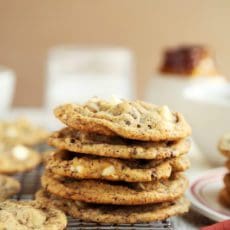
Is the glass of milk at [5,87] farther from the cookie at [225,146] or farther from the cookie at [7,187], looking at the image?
the cookie at [225,146]

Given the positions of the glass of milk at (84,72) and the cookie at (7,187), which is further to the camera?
the glass of milk at (84,72)

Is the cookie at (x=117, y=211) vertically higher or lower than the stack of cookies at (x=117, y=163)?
lower

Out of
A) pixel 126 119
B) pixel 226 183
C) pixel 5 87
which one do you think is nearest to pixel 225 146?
pixel 226 183

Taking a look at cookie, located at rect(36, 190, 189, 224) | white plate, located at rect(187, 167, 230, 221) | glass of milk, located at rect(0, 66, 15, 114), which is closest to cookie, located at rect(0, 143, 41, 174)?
cookie, located at rect(36, 190, 189, 224)

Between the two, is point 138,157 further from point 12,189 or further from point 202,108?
point 202,108

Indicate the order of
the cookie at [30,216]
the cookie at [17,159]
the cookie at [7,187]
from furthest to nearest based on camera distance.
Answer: the cookie at [17,159] < the cookie at [7,187] < the cookie at [30,216]

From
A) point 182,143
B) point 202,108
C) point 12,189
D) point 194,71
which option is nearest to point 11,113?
point 194,71

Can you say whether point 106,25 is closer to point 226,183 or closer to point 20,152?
point 20,152

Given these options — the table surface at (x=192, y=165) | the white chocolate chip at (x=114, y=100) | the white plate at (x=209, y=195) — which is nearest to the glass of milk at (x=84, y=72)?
the table surface at (x=192, y=165)
